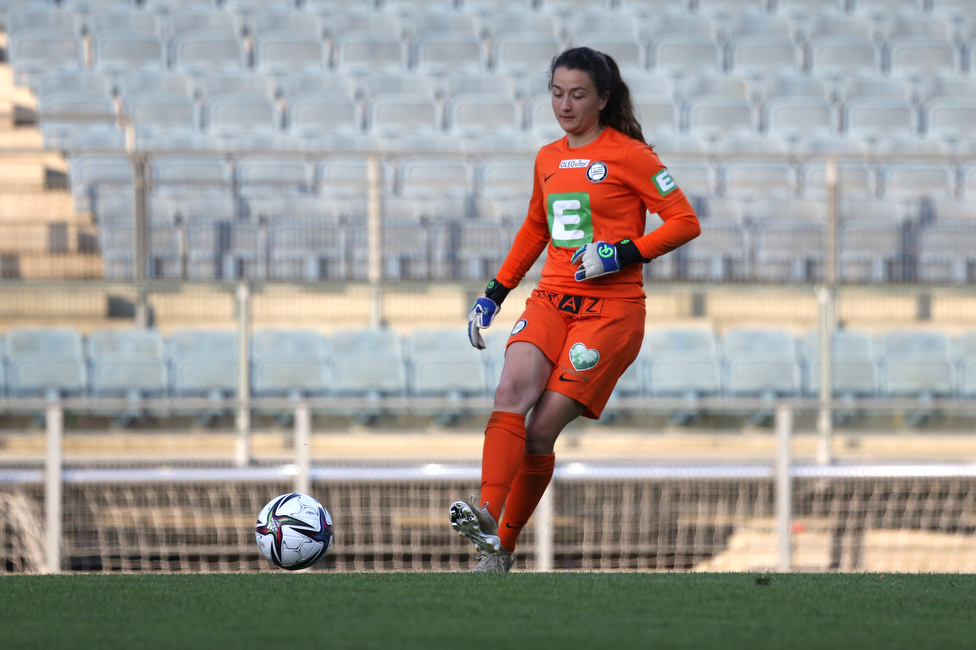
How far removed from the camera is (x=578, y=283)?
11.9ft

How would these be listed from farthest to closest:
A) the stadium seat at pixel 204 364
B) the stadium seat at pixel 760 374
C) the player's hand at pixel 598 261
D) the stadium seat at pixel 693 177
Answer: the stadium seat at pixel 693 177
the stadium seat at pixel 760 374
the stadium seat at pixel 204 364
the player's hand at pixel 598 261

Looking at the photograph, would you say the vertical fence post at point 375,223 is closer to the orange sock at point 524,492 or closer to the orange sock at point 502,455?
the orange sock at point 524,492

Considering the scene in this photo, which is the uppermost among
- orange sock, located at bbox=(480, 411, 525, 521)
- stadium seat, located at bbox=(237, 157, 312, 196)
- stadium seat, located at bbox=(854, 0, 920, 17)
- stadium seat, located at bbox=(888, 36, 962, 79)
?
stadium seat, located at bbox=(854, 0, 920, 17)

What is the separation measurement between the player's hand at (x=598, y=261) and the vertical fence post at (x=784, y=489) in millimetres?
3397

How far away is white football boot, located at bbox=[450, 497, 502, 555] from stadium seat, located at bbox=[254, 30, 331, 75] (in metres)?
9.11

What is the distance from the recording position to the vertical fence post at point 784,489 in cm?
646

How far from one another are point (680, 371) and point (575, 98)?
4.22m

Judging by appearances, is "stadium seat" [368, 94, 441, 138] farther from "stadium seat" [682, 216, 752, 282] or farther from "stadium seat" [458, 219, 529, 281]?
"stadium seat" [682, 216, 752, 282]

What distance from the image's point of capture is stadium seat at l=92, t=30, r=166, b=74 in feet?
38.2

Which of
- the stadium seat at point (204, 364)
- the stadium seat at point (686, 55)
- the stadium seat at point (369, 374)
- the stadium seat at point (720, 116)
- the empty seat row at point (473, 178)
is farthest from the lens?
the stadium seat at point (686, 55)

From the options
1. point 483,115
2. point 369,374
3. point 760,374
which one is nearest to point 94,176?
point 369,374

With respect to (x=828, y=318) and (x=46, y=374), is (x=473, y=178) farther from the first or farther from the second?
(x=46, y=374)

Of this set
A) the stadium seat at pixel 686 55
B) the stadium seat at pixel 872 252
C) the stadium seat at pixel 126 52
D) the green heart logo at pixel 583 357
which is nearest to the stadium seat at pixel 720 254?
the stadium seat at pixel 872 252

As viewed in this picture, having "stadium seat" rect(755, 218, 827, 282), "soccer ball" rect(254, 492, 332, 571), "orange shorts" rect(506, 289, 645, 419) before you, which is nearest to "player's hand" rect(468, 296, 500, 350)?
"orange shorts" rect(506, 289, 645, 419)
